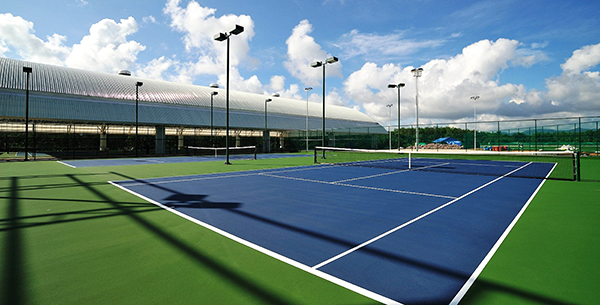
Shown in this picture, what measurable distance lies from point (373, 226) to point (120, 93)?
131 ft

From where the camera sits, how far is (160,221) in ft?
17.7

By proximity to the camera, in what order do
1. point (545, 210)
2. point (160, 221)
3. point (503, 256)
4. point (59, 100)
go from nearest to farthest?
point (503, 256), point (160, 221), point (545, 210), point (59, 100)

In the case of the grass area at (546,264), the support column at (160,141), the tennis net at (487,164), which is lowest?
the grass area at (546,264)

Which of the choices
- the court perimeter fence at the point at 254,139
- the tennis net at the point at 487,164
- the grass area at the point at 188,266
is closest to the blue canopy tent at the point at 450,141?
the court perimeter fence at the point at 254,139

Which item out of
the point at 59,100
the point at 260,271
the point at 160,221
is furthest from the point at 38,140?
the point at 260,271

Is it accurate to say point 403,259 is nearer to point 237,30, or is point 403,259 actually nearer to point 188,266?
point 188,266

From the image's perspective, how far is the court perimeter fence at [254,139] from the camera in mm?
29000

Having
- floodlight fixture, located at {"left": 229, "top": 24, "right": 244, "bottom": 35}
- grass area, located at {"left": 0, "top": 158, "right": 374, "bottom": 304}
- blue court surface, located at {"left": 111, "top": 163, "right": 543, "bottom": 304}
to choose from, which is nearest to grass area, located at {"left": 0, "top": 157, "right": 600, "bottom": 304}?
grass area, located at {"left": 0, "top": 158, "right": 374, "bottom": 304}

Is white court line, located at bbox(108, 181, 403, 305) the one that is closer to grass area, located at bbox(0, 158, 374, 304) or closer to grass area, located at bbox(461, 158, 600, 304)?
grass area, located at bbox(0, 158, 374, 304)

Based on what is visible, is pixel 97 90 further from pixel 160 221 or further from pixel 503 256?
pixel 503 256

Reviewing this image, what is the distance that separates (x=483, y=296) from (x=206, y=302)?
8.55 feet

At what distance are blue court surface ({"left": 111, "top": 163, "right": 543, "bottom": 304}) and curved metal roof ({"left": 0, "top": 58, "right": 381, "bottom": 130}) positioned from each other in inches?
1222

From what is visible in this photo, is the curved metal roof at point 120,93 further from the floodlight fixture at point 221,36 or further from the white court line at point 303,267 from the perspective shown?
the white court line at point 303,267

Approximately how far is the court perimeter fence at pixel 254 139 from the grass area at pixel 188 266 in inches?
980
